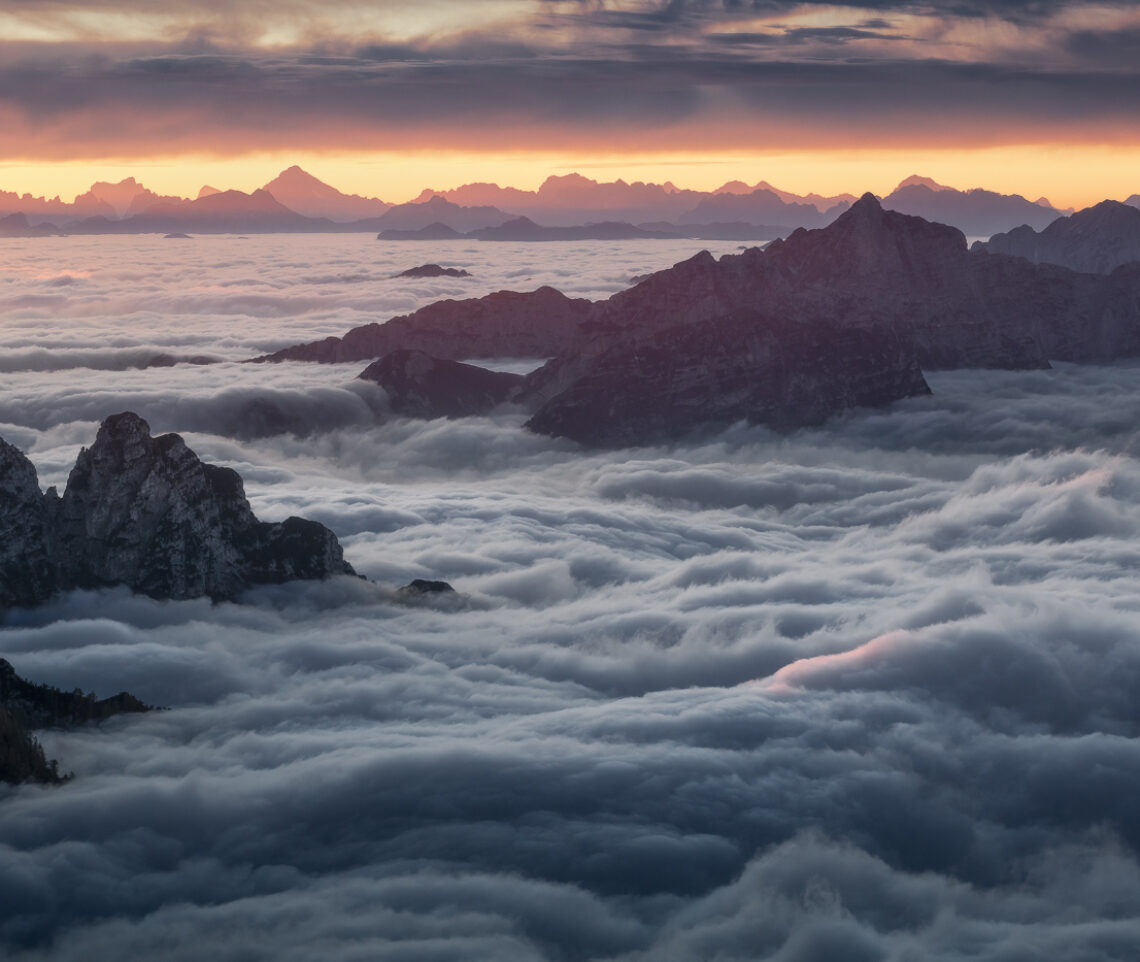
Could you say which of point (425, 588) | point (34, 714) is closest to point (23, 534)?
point (34, 714)

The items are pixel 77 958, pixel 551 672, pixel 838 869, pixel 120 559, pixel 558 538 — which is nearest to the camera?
pixel 77 958

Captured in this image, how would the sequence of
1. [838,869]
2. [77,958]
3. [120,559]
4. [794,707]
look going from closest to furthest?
[77,958]
[838,869]
[794,707]
[120,559]

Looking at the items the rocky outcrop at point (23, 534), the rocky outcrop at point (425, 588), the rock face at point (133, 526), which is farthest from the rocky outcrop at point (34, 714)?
the rocky outcrop at point (425, 588)

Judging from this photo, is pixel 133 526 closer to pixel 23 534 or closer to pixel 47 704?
pixel 23 534

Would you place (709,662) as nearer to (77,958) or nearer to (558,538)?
(558,538)

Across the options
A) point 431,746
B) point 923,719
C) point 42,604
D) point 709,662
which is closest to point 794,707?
point 923,719

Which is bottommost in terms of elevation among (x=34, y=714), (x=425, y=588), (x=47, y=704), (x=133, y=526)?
(x=425, y=588)

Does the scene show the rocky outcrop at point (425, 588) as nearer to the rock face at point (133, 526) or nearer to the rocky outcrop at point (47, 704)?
the rock face at point (133, 526)
